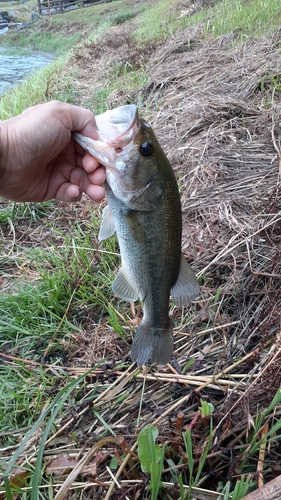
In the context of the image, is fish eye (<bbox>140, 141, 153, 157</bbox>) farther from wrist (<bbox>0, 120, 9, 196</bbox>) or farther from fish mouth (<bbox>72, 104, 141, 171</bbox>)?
wrist (<bbox>0, 120, 9, 196</bbox>)

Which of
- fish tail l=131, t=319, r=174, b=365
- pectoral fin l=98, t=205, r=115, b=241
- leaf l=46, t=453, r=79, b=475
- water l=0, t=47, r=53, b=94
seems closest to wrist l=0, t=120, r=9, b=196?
pectoral fin l=98, t=205, r=115, b=241

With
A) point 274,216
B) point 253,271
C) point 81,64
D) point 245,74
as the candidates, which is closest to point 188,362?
point 253,271

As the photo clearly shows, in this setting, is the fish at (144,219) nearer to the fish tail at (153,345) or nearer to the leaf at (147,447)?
the fish tail at (153,345)

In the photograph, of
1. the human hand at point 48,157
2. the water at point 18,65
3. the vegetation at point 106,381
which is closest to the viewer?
the vegetation at point 106,381

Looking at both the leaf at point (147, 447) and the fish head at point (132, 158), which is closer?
the leaf at point (147, 447)

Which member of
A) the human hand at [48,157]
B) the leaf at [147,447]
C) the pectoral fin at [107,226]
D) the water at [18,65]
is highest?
the human hand at [48,157]

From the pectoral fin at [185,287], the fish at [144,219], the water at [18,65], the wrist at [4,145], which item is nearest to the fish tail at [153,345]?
the fish at [144,219]

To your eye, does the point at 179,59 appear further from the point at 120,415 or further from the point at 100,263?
the point at 120,415

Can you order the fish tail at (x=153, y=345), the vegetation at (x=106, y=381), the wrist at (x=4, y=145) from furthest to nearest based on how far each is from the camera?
the wrist at (x=4, y=145) < the fish tail at (x=153, y=345) < the vegetation at (x=106, y=381)
